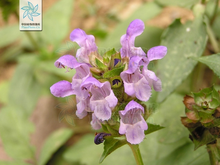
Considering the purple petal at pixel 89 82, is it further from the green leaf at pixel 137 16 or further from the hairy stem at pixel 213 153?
the green leaf at pixel 137 16

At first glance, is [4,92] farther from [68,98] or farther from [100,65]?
[100,65]

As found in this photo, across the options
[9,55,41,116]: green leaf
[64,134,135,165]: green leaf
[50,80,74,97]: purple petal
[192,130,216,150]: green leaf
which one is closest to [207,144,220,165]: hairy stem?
[192,130,216,150]: green leaf

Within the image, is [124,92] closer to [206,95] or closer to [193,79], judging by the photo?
[206,95]

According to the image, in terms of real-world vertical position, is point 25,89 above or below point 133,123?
below

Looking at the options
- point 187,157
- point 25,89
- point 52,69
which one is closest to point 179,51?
point 187,157

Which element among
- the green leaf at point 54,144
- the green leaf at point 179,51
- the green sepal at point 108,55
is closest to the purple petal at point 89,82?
the green sepal at point 108,55

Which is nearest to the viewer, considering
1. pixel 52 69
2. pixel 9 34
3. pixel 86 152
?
pixel 86 152

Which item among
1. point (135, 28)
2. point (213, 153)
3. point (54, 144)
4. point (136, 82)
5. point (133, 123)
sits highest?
point (135, 28)
